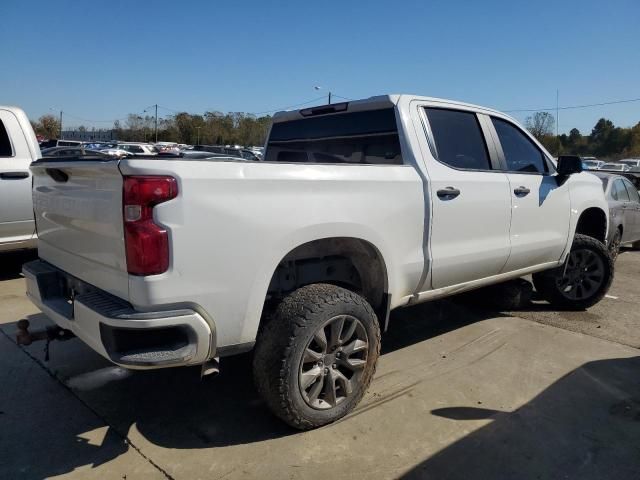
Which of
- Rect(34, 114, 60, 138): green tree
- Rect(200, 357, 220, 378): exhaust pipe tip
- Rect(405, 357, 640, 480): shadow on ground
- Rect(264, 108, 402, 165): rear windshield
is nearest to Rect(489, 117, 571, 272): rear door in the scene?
Rect(264, 108, 402, 165): rear windshield

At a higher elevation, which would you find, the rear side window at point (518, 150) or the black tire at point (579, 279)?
the rear side window at point (518, 150)

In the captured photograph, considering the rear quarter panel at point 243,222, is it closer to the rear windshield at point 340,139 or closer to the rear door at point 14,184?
the rear windshield at point 340,139

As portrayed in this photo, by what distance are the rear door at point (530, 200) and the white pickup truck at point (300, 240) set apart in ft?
0.07

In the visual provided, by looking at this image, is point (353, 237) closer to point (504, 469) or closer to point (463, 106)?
point (504, 469)

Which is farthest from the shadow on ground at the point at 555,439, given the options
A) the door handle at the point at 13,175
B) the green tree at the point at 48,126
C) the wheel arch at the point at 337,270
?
the green tree at the point at 48,126

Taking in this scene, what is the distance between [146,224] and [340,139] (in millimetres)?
2255

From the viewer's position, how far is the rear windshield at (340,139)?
3807 mm

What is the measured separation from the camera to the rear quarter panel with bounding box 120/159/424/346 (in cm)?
238

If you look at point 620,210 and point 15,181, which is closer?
point 15,181

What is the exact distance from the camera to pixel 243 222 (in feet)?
8.38

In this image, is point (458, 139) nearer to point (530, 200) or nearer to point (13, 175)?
point (530, 200)

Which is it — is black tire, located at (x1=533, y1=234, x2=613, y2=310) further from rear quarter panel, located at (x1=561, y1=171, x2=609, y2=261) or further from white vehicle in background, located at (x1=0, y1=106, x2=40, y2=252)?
white vehicle in background, located at (x1=0, y1=106, x2=40, y2=252)

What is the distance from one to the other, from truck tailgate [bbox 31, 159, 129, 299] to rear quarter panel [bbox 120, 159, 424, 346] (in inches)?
7.3

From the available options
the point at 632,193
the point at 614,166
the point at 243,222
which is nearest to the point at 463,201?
the point at 243,222
